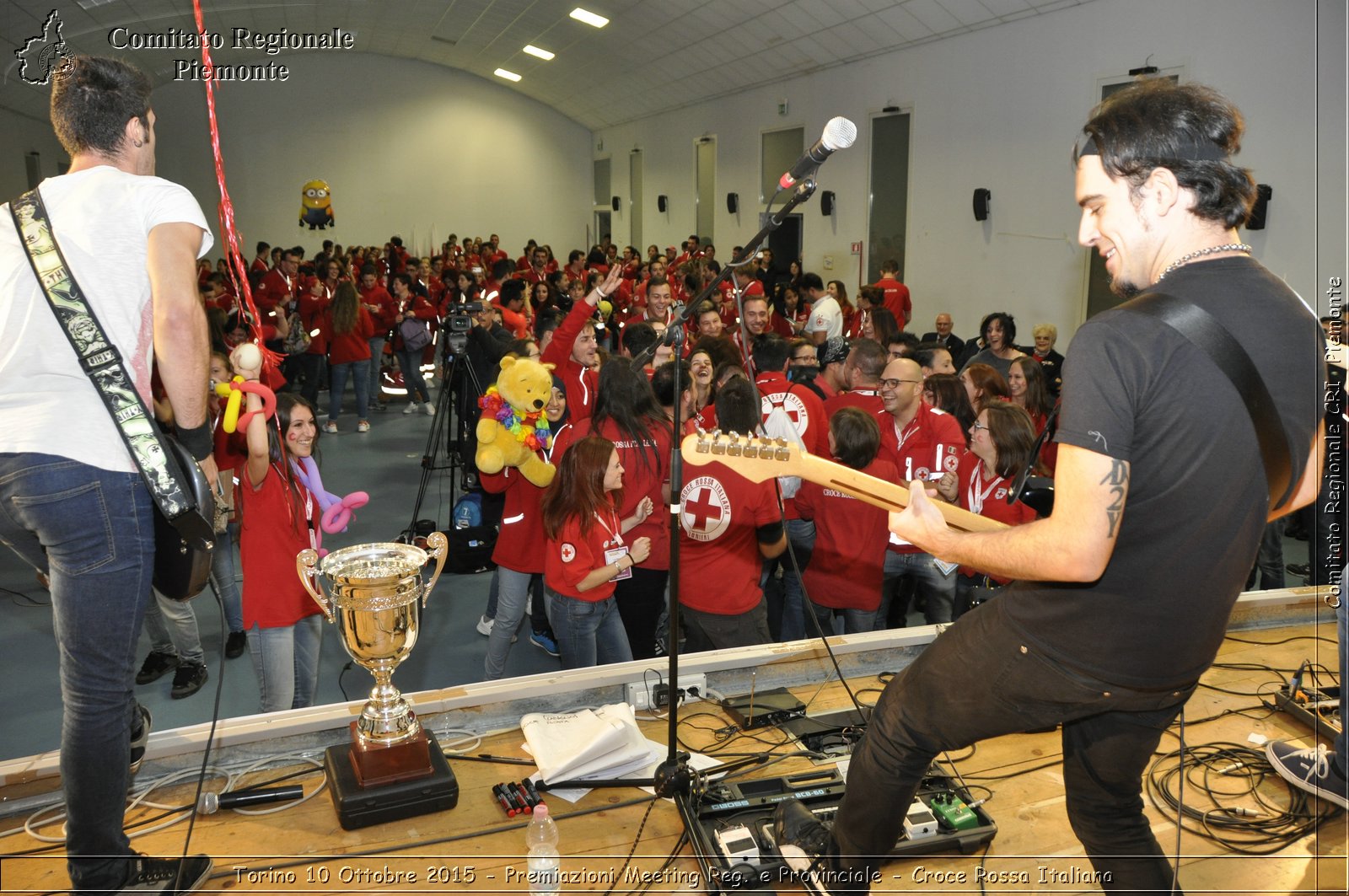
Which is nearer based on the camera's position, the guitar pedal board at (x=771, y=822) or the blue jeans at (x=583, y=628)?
the guitar pedal board at (x=771, y=822)

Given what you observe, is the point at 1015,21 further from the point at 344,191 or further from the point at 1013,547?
the point at 344,191

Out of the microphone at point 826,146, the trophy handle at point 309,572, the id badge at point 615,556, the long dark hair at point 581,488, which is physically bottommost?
the id badge at point 615,556

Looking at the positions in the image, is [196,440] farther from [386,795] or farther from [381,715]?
[386,795]

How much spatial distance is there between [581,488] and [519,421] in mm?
922

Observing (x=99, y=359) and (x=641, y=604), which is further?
(x=641, y=604)

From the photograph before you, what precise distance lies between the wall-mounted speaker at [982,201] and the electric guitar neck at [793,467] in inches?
415

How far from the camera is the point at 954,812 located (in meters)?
2.66

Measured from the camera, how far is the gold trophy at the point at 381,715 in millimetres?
2633

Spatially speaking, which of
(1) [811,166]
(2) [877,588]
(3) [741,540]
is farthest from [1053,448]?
(1) [811,166]

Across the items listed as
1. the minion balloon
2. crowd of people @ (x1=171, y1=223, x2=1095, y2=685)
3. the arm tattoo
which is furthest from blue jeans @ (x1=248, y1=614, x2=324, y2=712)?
the minion balloon

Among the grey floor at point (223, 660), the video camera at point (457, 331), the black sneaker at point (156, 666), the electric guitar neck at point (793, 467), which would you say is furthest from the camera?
the video camera at point (457, 331)

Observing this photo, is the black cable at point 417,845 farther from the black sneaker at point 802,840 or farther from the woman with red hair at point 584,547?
the woman with red hair at point 584,547

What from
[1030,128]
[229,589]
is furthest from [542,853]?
[1030,128]

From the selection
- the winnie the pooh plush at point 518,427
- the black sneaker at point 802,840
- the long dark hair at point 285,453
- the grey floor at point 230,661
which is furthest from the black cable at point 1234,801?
the long dark hair at point 285,453
